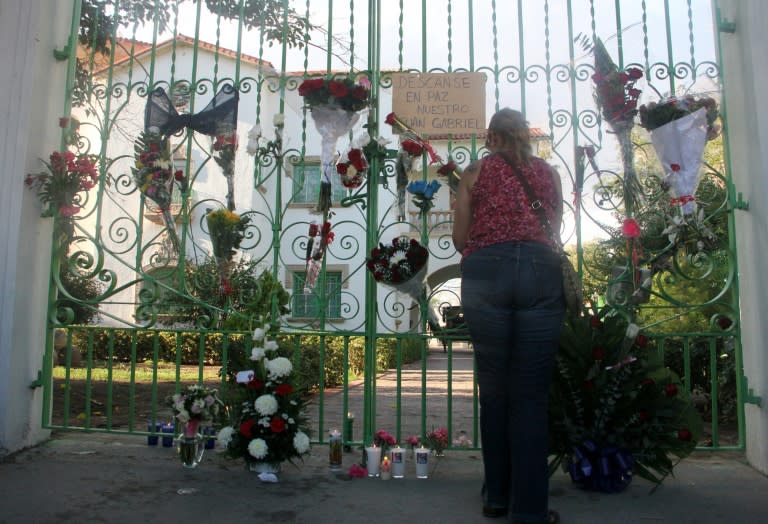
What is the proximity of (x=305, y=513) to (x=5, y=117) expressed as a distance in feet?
9.68

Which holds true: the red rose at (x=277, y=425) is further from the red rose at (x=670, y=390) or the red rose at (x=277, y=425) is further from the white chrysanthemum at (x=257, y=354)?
the red rose at (x=670, y=390)

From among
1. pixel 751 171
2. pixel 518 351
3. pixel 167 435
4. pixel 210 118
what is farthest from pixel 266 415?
pixel 751 171

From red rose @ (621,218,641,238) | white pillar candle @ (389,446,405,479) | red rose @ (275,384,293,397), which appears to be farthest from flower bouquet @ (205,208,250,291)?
red rose @ (621,218,641,238)

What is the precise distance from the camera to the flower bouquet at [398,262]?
376 centimetres

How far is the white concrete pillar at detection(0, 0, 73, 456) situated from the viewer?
376cm

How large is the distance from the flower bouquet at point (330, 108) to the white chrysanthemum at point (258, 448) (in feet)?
5.03

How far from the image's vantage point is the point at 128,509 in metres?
2.91

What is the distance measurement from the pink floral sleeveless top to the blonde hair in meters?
0.05

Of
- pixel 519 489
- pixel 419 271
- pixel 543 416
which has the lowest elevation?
pixel 519 489

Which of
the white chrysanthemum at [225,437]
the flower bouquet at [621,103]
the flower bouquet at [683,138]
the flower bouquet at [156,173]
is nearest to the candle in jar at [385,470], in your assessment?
the white chrysanthemum at [225,437]

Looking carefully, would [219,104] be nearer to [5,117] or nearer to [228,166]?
[228,166]

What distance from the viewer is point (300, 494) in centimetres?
320

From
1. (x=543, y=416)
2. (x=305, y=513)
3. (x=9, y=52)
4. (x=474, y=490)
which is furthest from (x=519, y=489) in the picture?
(x=9, y=52)

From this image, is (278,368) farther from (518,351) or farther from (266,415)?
(518,351)
